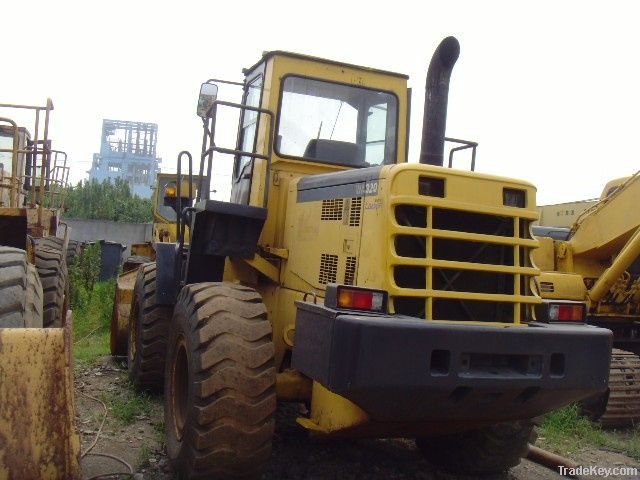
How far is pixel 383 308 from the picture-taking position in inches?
150

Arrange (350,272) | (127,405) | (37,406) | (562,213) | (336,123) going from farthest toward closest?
(562,213) < (127,405) < (336,123) < (350,272) < (37,406)

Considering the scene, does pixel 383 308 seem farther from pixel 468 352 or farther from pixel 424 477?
pixel 424 477

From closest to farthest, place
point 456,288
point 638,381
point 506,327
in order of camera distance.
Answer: point 506,327 < point 456,288 < point 638,381

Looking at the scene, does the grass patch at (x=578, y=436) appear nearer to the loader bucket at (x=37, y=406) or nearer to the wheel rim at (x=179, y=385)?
the wheel rim at (x=179, y=385)

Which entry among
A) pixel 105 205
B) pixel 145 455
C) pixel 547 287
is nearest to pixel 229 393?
pixel 145 455

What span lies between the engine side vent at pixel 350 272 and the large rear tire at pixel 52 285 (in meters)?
3.05

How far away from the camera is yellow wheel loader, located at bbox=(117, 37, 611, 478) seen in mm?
3697

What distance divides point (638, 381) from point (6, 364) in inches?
243

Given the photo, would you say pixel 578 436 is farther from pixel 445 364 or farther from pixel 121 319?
pixel 121 319

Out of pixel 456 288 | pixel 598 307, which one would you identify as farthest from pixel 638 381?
pixel 456 288

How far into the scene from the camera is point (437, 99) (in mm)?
4699

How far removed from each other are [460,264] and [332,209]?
1027 millimetres

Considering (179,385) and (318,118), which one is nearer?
(179,385)

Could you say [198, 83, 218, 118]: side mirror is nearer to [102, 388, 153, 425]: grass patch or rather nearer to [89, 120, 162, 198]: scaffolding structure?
[102, 388, 153, 425]: grass patch
